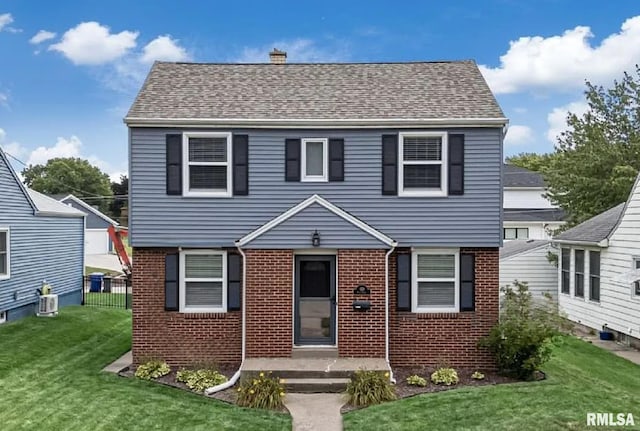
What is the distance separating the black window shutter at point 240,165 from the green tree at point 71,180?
64244 millimetres

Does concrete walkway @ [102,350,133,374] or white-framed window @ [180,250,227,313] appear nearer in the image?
concrete walkway @ [102,350,133,374]

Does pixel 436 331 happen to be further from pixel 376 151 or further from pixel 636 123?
pixel 636 123

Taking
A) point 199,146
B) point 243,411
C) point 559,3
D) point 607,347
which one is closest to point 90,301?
point 199,146

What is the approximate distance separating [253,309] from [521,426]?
5502 mm

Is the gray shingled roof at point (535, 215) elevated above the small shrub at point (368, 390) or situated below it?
above

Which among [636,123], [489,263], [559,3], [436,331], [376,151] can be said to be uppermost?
[559,3]

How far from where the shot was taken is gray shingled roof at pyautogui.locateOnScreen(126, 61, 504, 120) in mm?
11648

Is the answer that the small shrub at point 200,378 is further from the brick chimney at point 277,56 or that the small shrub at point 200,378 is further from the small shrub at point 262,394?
the brick chimney at point 277,56

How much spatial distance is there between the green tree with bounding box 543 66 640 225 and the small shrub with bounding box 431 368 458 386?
56.6 ft

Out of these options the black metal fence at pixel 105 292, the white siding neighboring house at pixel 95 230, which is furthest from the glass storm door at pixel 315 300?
the white siding neighboring house at pixel 95 230

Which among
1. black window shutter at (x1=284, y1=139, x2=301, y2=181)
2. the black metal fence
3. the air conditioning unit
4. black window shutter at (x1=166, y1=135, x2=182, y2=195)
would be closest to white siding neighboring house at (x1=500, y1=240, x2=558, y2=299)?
black window shutter at (x1=284, y1=139, x2=301, y2=181)

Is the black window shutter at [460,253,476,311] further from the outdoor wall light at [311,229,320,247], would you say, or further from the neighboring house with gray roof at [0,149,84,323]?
the neighboring house with gray roof at [0,149,84,323]

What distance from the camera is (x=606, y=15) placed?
22.5 metres

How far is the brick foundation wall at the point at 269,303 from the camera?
10.9m
